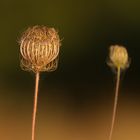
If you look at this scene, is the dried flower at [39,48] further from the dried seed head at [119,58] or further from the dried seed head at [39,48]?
the dried seed head at [119,58]

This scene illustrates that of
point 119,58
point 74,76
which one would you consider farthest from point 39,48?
point 74,76

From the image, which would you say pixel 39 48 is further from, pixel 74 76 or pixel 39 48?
pixel 74 76

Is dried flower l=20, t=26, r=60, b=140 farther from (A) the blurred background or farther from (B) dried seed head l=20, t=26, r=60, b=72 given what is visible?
(A) the blurred background

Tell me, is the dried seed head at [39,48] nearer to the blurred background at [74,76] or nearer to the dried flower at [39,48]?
the dried flower at [39,48]

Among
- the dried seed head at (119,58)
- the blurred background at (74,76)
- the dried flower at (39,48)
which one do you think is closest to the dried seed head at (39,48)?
the dried flower at (39,48)

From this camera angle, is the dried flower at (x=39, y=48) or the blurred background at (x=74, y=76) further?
the blurred background at (x=74, y=76)

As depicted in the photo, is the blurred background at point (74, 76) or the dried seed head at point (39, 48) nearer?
the dried seed head at point (39, 48)

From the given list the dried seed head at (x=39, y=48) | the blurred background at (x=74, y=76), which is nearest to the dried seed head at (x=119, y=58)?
the dried seed head at (x=39, y=48)
